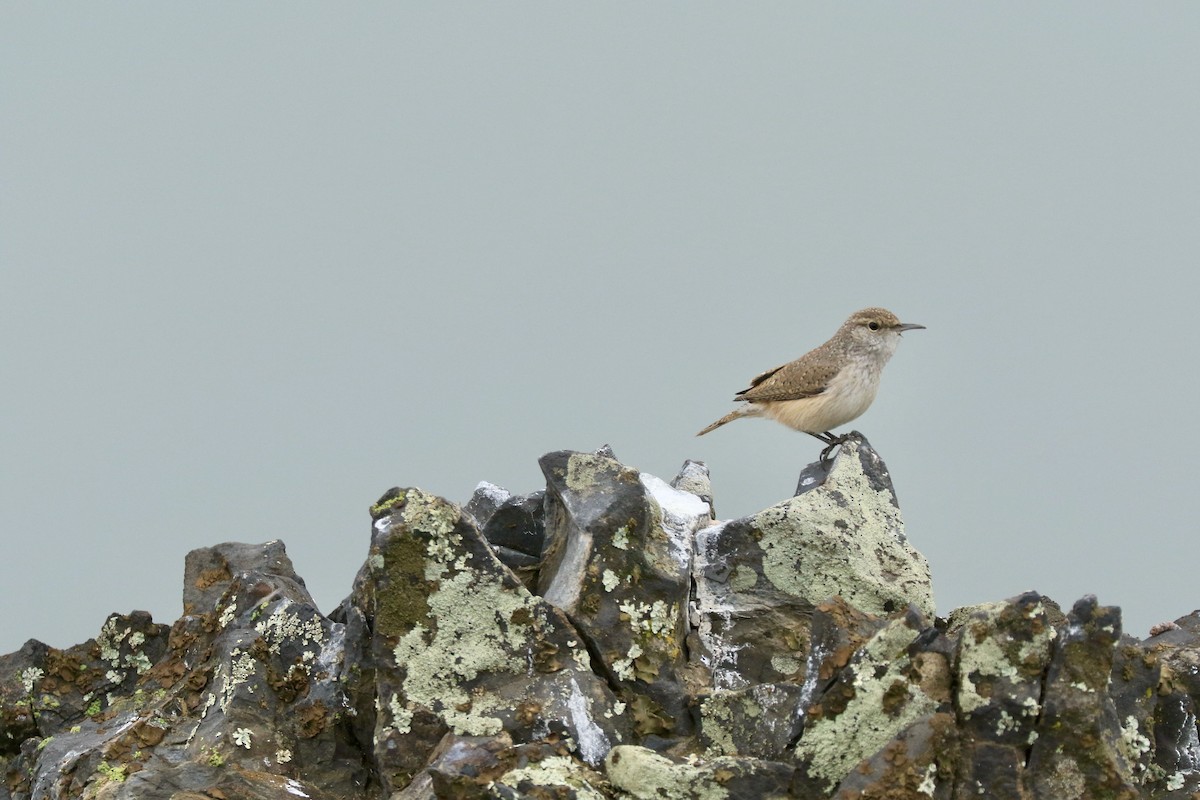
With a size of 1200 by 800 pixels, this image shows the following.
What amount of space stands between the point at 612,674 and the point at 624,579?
865mm

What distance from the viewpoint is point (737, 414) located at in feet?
59.1

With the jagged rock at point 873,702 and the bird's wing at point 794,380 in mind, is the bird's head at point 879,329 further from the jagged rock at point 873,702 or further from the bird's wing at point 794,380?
the jagged rock at point 873,702

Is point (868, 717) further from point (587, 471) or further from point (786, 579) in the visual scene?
point (587, 471)

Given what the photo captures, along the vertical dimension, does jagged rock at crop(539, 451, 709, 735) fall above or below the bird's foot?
below

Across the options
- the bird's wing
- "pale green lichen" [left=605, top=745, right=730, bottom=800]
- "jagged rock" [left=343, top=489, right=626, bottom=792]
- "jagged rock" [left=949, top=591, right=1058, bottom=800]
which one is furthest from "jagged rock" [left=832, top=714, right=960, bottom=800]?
the bird's wing

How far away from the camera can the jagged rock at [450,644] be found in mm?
10430

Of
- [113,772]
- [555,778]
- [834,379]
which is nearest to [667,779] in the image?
[555,778]

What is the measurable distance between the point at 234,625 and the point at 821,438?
24.8 feet

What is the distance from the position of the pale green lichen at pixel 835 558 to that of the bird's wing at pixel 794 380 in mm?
3733

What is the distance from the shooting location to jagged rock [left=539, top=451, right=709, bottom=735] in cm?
1086

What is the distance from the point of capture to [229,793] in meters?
10.3

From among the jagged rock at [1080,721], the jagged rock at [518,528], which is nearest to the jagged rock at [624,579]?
the jagged rock at [518,528]

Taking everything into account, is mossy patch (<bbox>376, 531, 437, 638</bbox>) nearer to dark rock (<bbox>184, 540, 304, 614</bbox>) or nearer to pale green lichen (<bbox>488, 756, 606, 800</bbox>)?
pale green lichen (<bbox>488, 756, 606, 800</bbox>)

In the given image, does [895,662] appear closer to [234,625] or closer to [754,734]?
[754,734]
